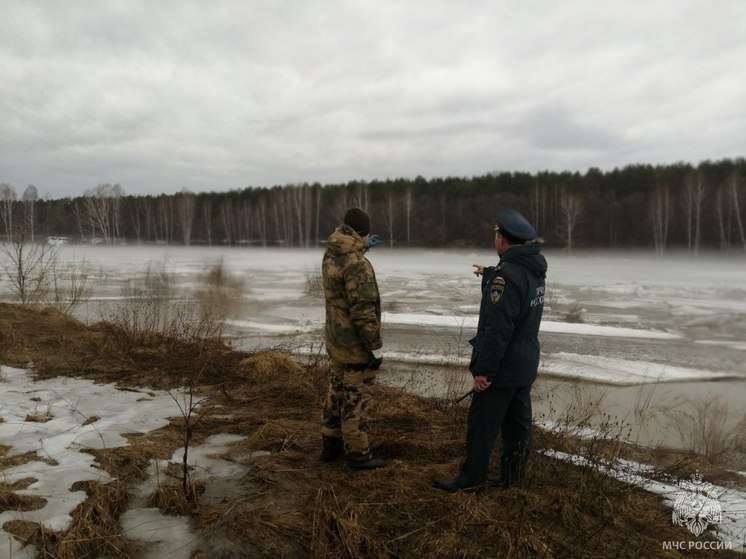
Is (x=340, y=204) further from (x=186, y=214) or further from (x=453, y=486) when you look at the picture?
(x=453, y=486)

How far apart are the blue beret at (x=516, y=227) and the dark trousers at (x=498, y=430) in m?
1.09

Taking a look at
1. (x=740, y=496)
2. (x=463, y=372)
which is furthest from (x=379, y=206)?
(x=740, y=496)

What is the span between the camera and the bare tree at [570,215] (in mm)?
51812

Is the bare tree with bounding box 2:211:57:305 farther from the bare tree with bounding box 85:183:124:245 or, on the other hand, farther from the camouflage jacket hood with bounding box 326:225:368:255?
the camouflage jacket hood with bounding box 326:225:368:255

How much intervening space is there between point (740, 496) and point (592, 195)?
192 feet

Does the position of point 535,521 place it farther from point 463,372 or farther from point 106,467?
point 463,372

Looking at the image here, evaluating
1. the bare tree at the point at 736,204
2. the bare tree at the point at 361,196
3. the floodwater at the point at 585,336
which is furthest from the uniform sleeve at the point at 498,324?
the bare tree at the point at 361,196

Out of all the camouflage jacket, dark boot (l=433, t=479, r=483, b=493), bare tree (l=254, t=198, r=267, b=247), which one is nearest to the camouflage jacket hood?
the camouflage jacket

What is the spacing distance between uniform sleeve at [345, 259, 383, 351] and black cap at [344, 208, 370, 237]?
357 mm

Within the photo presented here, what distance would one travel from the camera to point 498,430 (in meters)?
3.51

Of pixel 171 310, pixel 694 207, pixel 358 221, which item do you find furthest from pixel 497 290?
pixel 694 207

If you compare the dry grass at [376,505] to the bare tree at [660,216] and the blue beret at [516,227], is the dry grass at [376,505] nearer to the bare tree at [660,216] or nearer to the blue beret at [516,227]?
the blue beret at [516,227]

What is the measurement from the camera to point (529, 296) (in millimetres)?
3387

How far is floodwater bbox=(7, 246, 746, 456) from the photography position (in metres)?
7.73
